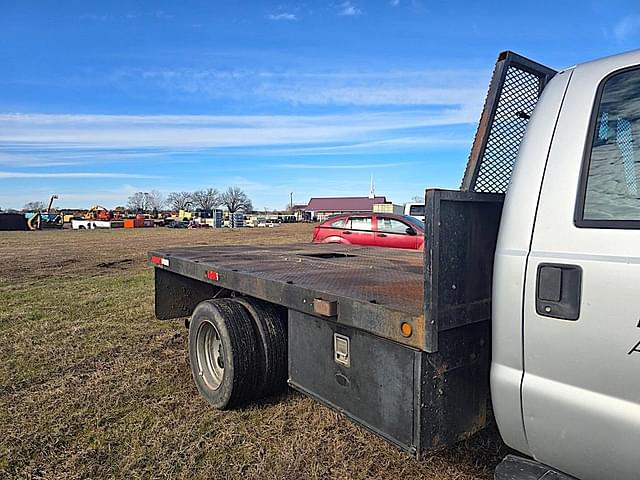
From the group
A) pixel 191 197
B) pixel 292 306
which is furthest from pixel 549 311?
pixel 191 197

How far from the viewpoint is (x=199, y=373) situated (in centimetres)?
423

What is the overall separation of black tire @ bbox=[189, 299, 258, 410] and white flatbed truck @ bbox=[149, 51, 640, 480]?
3.37 feet

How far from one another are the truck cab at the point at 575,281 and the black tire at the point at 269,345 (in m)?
1.84

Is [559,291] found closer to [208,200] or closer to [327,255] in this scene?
[327,255]

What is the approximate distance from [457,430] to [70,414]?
3.10 m

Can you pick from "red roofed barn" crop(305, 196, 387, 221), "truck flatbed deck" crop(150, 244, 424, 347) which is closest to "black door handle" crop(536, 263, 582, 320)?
"truck flatbed deck" crop(150, 244, 424, 347)

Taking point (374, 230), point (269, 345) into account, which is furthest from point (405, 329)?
point (374, 230)

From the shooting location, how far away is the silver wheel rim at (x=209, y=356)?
409cm

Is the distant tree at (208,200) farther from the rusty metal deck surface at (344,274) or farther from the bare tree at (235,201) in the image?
the rusty metal deck surface at (344,274)

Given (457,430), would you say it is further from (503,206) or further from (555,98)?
(555,98)

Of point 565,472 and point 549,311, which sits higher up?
point 549,311

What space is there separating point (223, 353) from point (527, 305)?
240 cm

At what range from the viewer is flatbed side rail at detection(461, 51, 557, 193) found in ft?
7.75

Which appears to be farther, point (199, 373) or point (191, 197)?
point (191, 197)
